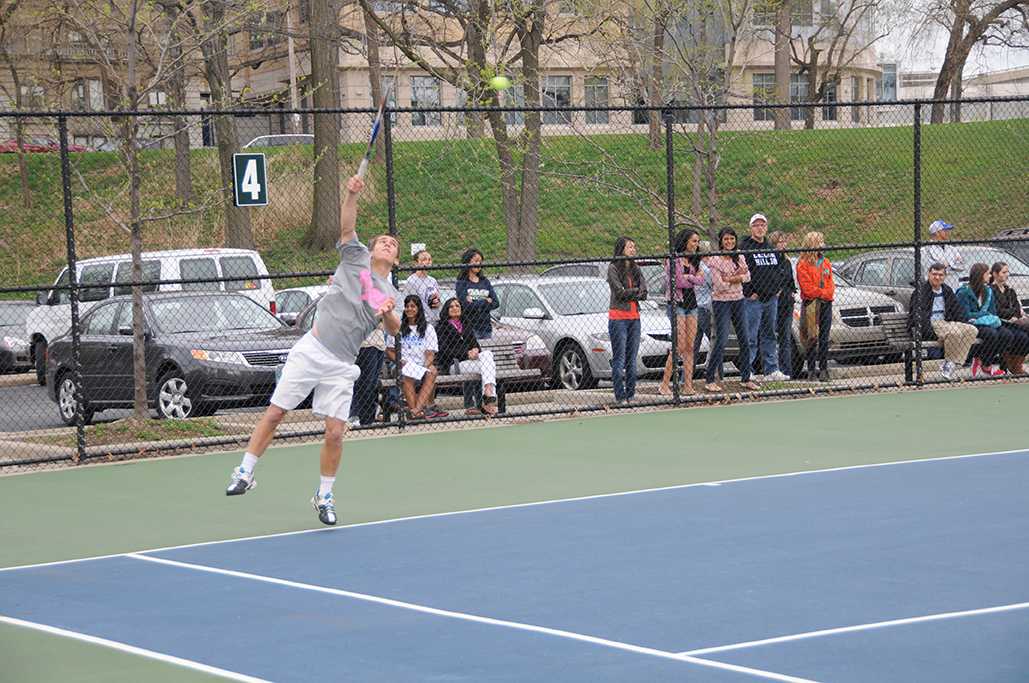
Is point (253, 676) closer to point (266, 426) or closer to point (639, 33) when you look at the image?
point (266, 426)

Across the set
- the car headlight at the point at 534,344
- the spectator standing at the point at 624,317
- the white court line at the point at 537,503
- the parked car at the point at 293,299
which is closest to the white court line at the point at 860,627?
the white court line at the point at 537,503

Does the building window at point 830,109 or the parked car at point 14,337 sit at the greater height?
the building window at point 830,109

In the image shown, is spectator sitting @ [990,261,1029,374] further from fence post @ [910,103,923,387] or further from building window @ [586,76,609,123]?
building window @ [586,76,609,123]

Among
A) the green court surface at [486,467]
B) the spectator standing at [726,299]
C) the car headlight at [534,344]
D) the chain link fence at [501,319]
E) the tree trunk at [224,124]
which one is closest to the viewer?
the green court surface at [486,467]

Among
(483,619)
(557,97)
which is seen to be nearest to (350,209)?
(483,619)

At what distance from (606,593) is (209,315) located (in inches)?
410

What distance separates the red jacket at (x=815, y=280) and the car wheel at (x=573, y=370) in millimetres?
2797

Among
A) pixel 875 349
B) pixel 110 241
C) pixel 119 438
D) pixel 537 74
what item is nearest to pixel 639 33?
pixel 537 74

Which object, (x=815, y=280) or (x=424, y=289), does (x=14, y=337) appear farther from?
(x=815, y=280)

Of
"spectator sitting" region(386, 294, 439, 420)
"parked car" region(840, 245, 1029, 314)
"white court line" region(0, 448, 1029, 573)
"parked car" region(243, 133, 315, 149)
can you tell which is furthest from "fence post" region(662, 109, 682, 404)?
"parked car" region(243, 133, 315, 149)

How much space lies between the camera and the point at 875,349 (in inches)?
784

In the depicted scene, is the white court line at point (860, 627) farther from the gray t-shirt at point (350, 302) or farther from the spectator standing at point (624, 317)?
the spectator standing at point (624, 317)

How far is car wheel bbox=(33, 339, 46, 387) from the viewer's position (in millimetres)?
23219

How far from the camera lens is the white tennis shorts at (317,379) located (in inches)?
394
